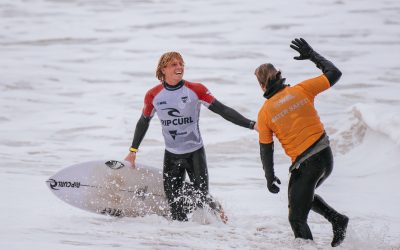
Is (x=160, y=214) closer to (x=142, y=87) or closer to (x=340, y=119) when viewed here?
(x=340, y=119)

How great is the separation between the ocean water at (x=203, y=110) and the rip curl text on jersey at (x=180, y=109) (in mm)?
723

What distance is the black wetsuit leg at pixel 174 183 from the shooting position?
650 cm

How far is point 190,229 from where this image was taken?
6.14 m

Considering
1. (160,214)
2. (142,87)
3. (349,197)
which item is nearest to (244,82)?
(142,87)

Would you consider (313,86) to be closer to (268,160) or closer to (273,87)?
(273,87)

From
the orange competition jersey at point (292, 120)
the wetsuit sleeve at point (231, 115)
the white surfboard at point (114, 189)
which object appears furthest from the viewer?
the white surfboard at point (114, 189)

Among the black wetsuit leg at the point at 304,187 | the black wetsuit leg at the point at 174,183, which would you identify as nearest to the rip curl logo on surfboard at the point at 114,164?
the black wetsuit leg at the point at 174,183

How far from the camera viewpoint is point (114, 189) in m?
7.04

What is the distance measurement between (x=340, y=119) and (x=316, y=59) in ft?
29.7

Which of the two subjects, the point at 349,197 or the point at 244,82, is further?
the point at 244,82

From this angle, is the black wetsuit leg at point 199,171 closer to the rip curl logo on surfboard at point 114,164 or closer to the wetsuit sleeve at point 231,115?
the wetsuit sleeve at point 231,115

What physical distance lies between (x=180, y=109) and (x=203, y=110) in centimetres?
998

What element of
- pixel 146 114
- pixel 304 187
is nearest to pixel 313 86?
pixel 304 187

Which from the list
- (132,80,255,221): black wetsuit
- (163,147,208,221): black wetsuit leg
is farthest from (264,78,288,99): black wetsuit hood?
(163,147,208,221): black wetsuit leg
